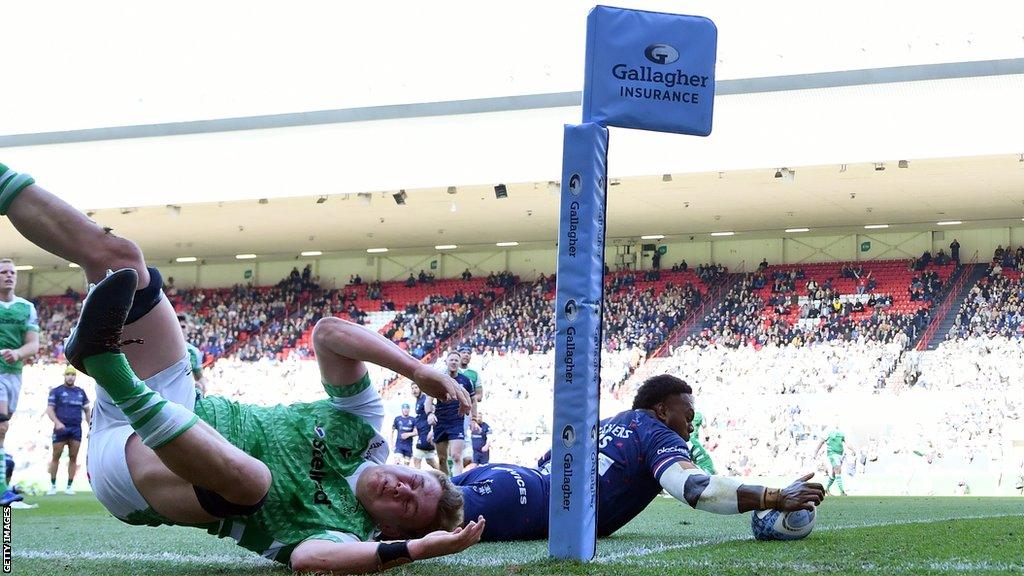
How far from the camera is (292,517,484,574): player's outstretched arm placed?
4031 millimetres

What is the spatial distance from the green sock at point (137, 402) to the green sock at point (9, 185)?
80 centimetres

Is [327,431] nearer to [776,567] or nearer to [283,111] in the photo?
[776,567]

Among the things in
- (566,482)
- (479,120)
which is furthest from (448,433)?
(479,120)

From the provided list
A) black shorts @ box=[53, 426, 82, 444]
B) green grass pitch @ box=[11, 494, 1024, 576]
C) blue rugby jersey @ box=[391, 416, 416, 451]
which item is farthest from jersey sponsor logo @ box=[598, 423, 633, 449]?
blue rugby jersey @ box=[391, 416, 416, 451]

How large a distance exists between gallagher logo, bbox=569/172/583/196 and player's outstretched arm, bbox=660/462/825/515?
5.34 feet

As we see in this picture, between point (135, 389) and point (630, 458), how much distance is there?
3128mm

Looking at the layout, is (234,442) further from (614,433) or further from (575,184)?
(614,433)

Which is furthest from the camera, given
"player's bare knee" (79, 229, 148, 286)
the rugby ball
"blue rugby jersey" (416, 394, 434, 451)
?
"blue rugby jersey" (416, 394, 434, 451)

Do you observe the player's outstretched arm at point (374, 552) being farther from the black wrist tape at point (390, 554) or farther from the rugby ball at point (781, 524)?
the rugby ball at point (781, 524)

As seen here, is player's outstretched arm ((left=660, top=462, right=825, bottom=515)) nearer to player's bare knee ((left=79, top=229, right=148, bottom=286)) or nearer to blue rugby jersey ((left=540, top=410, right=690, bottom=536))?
blue rugby jersey ((left=540, top=410, right=690, bottom=536))

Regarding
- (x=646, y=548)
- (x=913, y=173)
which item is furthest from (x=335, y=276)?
(x=646, y=548)

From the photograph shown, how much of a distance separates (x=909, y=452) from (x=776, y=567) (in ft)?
68.4

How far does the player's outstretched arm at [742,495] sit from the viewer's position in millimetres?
5477

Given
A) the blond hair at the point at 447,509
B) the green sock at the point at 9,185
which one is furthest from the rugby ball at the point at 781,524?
the green sock at the point at 9,185
